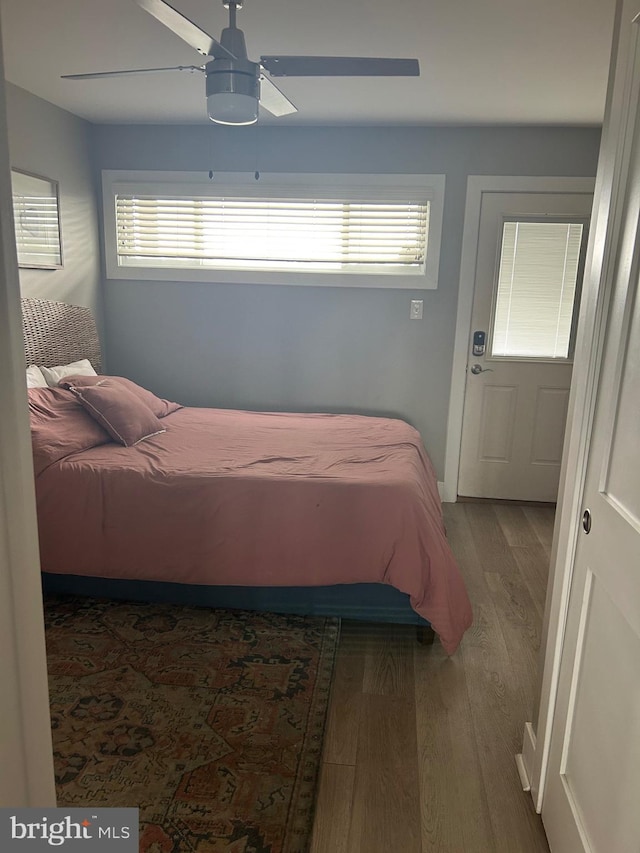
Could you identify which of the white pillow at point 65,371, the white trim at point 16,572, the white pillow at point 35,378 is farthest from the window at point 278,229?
the white trim at point 16,572

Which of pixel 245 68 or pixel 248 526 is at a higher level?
pixel 245 68

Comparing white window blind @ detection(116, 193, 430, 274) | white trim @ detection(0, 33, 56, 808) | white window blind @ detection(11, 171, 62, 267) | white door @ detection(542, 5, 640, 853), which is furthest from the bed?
white window blind @ detection(116, 193, 430, 274)

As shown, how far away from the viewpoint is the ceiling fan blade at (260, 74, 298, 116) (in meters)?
2.38

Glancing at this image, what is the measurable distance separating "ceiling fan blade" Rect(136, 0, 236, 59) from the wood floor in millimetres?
2302

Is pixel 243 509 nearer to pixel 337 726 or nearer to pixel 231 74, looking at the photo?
pixel 337 726

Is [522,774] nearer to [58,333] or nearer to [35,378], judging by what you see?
[35,378]

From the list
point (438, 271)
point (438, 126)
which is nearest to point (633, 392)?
point (438, 271)

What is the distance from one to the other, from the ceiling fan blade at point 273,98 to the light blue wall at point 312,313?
142 centimetres

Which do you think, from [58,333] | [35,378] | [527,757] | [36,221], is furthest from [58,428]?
[527,757]

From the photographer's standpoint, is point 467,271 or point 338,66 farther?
point 467,271

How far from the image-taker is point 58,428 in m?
2.84

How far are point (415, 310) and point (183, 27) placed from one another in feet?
8.27

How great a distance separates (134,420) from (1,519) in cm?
223

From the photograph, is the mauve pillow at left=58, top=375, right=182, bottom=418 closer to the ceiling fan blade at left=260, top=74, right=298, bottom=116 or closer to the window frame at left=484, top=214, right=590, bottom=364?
the ceiling fan blade at left=260, top=74, right=298, bottom=116
